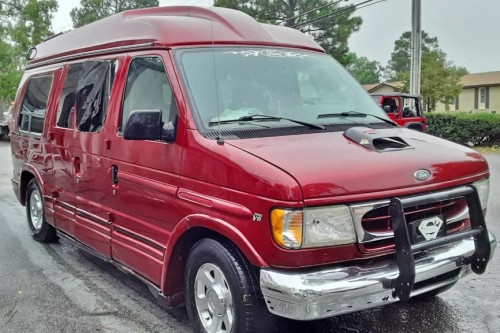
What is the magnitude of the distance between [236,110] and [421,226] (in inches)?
57.3

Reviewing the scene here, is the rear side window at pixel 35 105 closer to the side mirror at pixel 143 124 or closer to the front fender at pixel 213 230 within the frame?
the side mirror at pixel 143 124

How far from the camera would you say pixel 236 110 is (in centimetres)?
361

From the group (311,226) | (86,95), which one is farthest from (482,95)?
(311,226)

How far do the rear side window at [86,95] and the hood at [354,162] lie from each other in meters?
1.82

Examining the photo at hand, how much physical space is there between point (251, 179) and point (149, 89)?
1484mm

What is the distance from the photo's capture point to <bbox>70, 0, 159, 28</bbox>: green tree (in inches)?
1620

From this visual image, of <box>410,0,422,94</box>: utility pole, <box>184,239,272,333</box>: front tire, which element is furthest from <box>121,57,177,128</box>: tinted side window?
<box>410,0,422,94</box>: utility pole

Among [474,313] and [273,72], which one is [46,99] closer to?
[273,72]

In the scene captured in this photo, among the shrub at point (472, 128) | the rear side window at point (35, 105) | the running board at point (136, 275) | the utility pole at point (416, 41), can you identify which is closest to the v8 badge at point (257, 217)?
the running board at point (136, 275)

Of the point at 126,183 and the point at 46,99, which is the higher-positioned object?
the point at 46,99

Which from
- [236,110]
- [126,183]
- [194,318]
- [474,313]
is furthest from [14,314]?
[474,313]

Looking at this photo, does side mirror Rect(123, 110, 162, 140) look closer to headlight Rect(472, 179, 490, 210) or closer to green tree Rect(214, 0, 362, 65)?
headlight Rect(472, 179, 490, 210)

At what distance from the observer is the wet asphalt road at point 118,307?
3.87m

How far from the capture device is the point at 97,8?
41.7m
